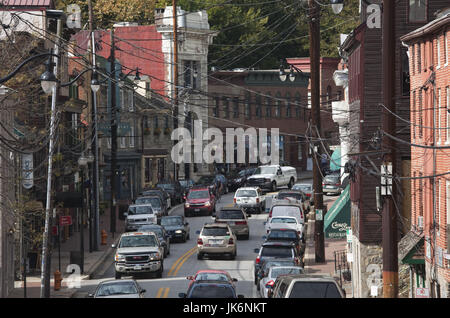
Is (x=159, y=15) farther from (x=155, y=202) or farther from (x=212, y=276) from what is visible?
(x=212, y=276)

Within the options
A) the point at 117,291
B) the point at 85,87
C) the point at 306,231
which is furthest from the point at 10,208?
the point at 85,87

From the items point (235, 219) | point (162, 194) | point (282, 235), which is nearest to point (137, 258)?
point (282, 235)

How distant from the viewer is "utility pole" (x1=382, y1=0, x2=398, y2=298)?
21859mm

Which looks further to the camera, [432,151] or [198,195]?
[198,195]

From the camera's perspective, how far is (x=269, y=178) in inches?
2874

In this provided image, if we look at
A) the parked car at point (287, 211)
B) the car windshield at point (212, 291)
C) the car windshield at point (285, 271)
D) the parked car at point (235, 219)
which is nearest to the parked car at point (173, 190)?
the parked car at point (287, 211)

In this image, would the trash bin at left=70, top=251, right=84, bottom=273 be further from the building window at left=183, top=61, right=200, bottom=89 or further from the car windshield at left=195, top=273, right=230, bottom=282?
the building window at left=183, top=61, right=200, bottom=89

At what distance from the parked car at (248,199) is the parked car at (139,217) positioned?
980cm

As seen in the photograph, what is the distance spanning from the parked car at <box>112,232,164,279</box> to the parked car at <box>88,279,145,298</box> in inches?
367

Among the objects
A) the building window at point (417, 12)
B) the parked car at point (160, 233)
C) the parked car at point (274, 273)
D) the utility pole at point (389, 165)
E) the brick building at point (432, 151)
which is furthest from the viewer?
the parked car at point (160, 233)

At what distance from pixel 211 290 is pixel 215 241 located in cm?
1592

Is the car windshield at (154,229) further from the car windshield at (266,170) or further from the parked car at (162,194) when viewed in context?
the car windshield at (266,170)

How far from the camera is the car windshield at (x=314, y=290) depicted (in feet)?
74.3

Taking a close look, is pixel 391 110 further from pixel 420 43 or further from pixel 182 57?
pixel 182 57
